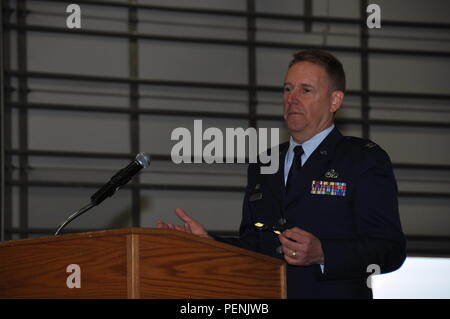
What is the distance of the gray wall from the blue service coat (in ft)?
14.9

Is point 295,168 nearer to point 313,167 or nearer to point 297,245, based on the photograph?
point 313,167

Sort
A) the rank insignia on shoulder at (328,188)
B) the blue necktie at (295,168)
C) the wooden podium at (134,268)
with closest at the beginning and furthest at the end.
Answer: the wooden podium at (134,268) → the rank insignia on shoulder at (328,188) → the blue necktie at (295,168)

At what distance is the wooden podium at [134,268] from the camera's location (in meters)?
1.94

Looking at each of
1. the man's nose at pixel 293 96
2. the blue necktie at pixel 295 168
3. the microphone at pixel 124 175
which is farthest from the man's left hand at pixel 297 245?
the man's nose at pixel 293 96

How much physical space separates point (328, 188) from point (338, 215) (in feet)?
0.36

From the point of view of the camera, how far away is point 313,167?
2.91m

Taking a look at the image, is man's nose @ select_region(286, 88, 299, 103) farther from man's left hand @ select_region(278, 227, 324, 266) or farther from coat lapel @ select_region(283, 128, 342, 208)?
man's left hand @ select_region(278, 227, 324, 266)

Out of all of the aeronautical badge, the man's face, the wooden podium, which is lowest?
the wooden podium

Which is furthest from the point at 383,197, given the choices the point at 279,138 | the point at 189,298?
the point at 279,138

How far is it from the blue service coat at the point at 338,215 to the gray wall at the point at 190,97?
4542 millimetres

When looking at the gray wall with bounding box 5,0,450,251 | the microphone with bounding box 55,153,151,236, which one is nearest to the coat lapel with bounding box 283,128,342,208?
the microphone with bounding box 55,153,151,236

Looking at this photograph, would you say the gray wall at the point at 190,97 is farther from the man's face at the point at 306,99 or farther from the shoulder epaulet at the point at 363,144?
the shoulder epaulet at the point at 363,144

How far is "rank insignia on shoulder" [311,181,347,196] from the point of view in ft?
9.14

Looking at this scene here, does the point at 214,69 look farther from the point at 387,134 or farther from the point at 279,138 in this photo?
the point at 387,134
